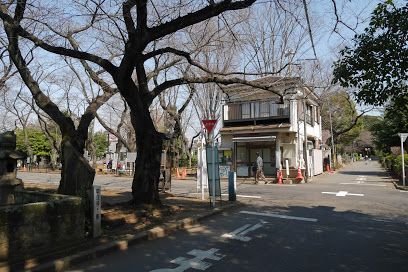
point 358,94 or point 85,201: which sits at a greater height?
point 358,94

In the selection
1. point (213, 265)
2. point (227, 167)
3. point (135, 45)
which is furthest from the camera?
point (227, 167)

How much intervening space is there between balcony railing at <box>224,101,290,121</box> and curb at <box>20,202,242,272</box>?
1782 cm

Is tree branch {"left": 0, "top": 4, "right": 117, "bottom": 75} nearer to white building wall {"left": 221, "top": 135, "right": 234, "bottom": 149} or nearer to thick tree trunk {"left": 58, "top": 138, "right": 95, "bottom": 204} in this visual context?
thick tree trunk {"left": 58, "top": 138, "right": 95, "bottom": 204}

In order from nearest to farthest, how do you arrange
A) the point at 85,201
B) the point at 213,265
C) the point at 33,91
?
1. the point at 213,265
2. the point at 85,201
3. the point at 33,91

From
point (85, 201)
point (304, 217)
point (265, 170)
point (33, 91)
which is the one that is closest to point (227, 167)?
point (265, 170)

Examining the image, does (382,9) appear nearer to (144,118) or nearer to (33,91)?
(144,118)

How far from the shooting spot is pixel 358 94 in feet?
21.9

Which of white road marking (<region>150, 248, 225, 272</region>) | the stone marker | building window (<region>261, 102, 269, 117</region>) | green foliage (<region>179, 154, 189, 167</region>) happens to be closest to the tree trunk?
the stone marker

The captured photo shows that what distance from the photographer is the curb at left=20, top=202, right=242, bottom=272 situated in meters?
5.88

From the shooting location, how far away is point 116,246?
279 inches

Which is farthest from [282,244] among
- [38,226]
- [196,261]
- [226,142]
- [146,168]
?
[226,142]

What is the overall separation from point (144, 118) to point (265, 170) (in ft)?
60.6

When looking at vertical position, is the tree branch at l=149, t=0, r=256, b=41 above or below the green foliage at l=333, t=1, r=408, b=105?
above

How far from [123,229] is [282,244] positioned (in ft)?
11.5
